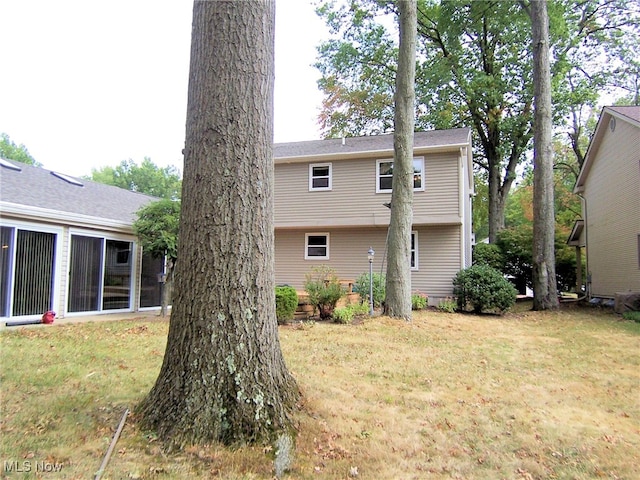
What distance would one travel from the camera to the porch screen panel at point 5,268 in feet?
27.4

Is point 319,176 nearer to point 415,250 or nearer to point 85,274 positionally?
point 415,250

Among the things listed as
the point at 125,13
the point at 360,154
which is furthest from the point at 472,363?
the point at 360,154

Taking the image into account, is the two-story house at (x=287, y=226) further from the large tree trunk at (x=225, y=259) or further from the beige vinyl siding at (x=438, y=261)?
the large tree trunk at (x=225, y=259)

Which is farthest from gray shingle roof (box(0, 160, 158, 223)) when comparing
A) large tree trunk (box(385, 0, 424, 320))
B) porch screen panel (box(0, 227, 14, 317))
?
large tree trunk (box(385, 0, 424, 320))

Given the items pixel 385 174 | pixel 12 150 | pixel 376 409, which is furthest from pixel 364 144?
pixel 12 150

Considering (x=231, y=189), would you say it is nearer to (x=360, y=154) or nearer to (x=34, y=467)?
(x=34, y=467)

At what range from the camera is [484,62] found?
23.2 meters

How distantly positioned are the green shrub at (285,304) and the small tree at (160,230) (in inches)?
120

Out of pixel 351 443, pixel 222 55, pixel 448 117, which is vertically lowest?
pixel 351 443

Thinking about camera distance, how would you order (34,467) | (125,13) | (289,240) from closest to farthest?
1. (34,467)
2. (125,13)
3. (289,240)

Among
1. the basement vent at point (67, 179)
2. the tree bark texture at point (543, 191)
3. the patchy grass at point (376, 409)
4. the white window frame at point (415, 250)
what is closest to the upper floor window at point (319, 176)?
the white window frame at point (415, 250)

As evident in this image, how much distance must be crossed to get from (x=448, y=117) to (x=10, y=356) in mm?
22322

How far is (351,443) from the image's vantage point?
320 cm

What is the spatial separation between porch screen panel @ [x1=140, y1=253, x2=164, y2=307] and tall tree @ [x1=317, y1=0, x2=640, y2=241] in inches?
646
